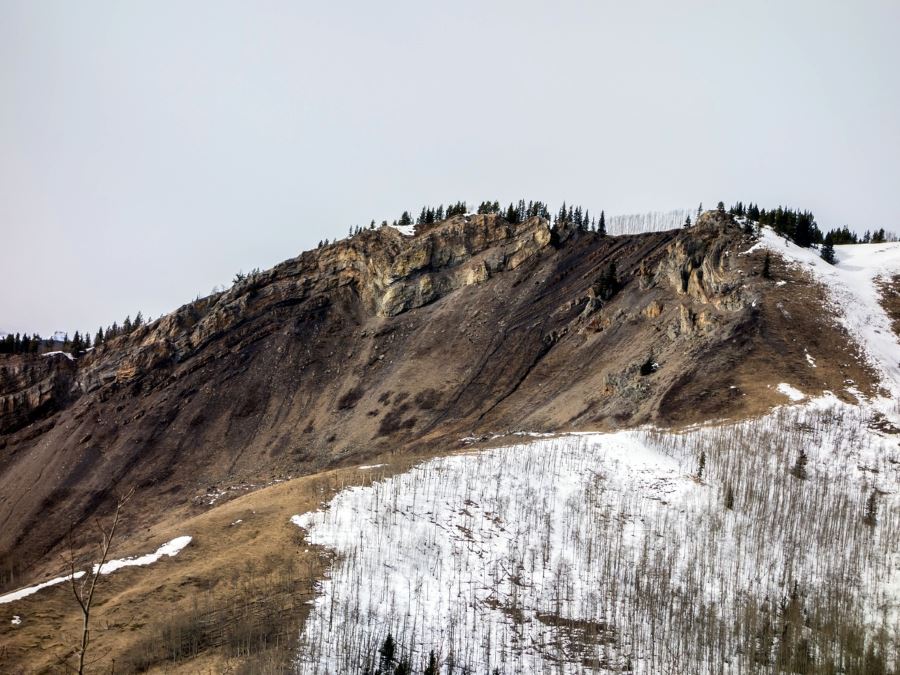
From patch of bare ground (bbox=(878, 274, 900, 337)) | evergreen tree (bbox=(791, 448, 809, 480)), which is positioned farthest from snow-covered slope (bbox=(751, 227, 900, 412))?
evergreen tree (bbox=(791, 448, 809, 480))

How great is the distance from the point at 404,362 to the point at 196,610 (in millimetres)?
50678

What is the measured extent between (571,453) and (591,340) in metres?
29.7

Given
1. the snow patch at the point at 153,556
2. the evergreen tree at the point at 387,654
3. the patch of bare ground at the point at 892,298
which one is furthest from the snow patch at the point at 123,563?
the patch of bare ground at the point at 892,298

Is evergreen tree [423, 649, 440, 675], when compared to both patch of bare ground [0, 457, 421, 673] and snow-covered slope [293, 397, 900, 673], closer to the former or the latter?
snow-covered slope [293, 397, 900, 673]

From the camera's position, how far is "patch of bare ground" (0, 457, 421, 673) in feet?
70.7

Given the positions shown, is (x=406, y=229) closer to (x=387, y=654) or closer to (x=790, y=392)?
(x=790, y=392)

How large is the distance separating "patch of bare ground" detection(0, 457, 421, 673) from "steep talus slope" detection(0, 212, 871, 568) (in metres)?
28.5

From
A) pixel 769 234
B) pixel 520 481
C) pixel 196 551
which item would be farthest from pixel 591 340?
pixel 196 551

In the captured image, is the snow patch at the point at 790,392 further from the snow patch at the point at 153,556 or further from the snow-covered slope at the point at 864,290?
the snow patch at the point at 153,556

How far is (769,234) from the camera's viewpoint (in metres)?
69.8

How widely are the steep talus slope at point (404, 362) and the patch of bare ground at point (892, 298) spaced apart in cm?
689

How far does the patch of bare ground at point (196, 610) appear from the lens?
21.5 metres

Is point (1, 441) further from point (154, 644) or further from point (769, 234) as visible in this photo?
point (769, 234)

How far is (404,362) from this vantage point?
74.0 m
